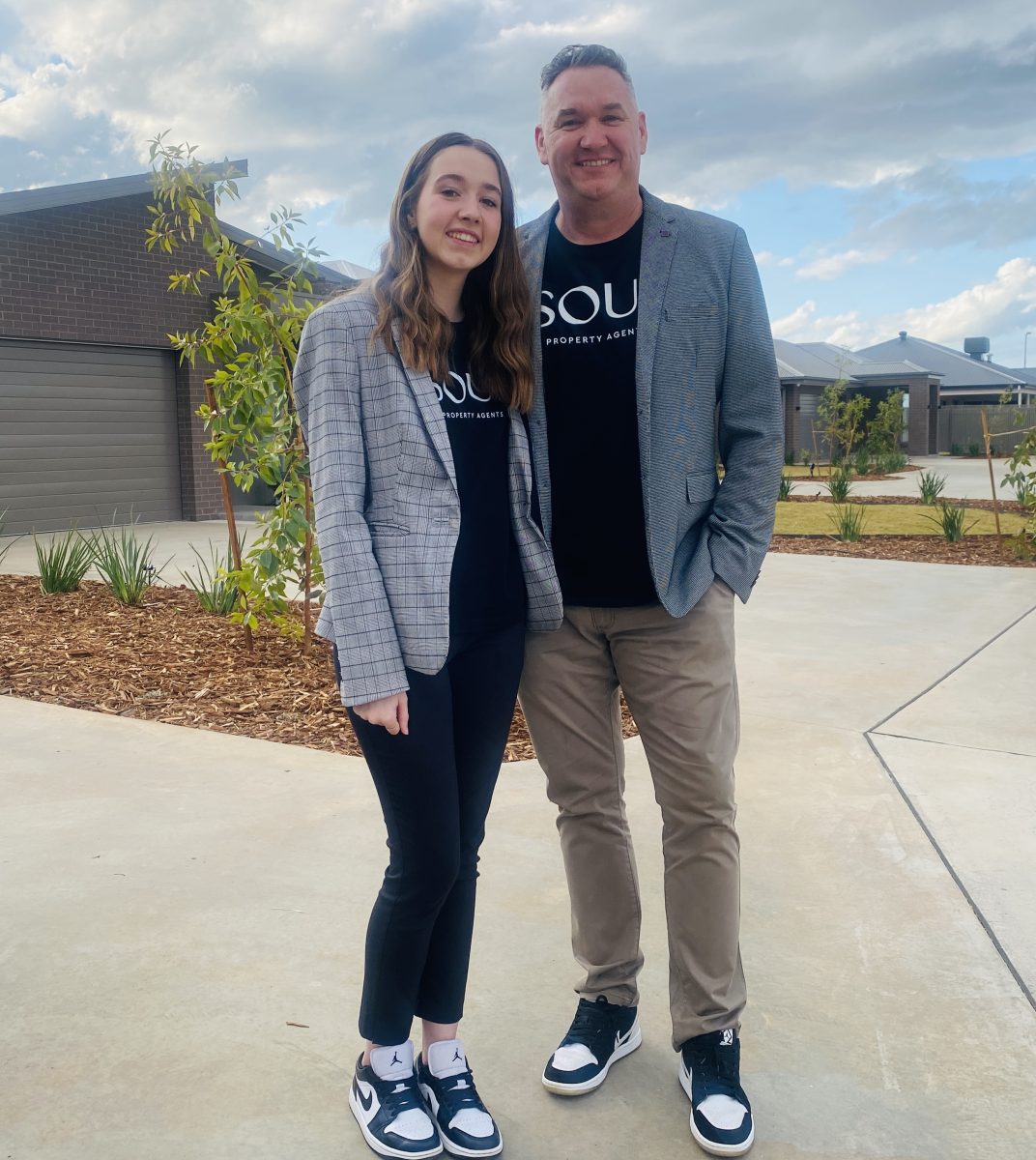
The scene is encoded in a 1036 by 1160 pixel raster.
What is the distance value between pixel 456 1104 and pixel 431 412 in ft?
4.66

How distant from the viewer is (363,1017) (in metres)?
2.38

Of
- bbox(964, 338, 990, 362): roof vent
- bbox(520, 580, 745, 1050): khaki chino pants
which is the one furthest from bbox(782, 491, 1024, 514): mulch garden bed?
bbox(964, 338, 990, 362): roof vent

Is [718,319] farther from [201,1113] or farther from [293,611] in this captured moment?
[293,611]

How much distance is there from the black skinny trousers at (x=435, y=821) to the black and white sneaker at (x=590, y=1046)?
265 millimetres

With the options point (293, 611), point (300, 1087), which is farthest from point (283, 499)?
point (300, 1087)

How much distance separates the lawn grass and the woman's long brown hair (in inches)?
501

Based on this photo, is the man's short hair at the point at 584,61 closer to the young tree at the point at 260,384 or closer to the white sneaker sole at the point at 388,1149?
the white sneaker sole at the point at 388,1149

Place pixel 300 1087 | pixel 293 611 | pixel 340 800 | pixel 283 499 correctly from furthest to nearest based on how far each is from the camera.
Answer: pixel 293 611, pixel 283 499, pixel 340 800, pixel 300 1087

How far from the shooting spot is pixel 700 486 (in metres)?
2.58

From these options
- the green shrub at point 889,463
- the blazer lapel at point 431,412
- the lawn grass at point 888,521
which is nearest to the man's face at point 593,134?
the blazer lapel at point 431,412

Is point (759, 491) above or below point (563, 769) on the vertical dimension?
above

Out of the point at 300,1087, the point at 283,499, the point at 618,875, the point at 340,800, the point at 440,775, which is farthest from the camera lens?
the point at 283,499

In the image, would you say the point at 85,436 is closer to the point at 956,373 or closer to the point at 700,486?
the point at 700,486

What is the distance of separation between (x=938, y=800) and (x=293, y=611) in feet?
13.0
